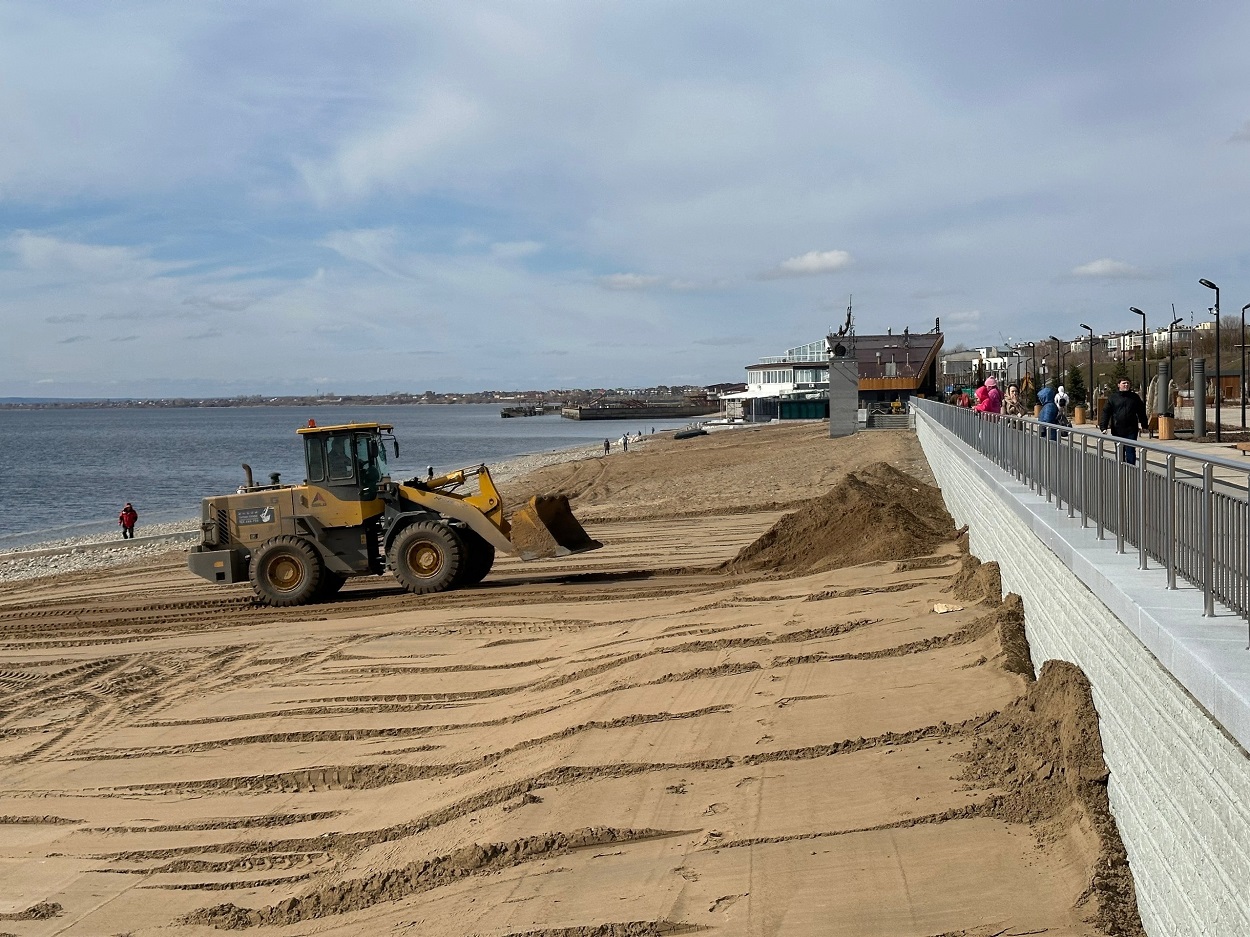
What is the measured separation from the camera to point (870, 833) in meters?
6.30

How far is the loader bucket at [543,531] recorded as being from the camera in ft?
53.5

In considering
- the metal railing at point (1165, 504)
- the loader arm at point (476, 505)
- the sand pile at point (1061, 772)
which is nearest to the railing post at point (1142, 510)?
the metal railing at point (1165, 504)

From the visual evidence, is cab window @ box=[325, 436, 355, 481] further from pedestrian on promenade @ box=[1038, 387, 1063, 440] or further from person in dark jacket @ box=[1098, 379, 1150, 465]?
person in dark jacket @ box=[1098, 379, 1150, 465]

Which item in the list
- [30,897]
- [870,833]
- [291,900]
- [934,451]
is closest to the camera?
[870,833]

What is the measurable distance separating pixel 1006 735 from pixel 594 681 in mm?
4232

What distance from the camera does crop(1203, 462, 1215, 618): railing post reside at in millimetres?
4836

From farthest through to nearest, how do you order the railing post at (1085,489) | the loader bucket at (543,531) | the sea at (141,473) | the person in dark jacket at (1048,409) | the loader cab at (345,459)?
the sea at (141,473)
the loader cab at (345,459)
the loader bucket at (543,531)
the person in dark jacket at (1048,409)
the railing post at (1085,489)

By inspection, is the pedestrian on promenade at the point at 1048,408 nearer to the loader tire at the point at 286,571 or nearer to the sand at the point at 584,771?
the sand at the point at 584,771

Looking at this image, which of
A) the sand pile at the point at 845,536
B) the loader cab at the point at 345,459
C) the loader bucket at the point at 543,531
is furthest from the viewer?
the loader cab at the point at 345,459

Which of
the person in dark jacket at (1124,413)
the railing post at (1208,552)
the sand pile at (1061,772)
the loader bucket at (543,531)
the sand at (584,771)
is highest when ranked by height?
the person in dark jacket at (1124,413)

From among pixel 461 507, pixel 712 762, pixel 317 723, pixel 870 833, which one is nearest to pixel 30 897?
pixel 317 723

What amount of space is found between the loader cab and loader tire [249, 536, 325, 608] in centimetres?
97

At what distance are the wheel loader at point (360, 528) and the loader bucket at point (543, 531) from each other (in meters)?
0.01

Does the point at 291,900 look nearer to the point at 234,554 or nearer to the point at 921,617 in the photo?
the point at 921,617
